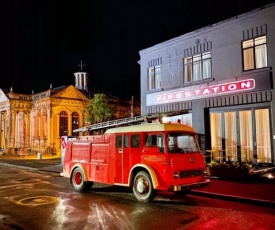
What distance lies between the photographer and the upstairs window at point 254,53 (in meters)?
14.4

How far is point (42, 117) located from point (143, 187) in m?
26.2

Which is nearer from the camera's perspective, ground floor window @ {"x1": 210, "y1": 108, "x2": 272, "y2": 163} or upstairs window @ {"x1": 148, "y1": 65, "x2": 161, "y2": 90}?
ground floor window @ {"x1": 210, "y1": 108, "x2": 272, "y2": 163}

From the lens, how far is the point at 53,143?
32.0 m

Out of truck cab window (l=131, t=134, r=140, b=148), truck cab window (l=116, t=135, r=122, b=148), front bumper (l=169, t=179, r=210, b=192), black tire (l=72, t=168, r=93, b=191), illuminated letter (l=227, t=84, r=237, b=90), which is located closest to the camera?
front bumper (l=169, t=179, r=210, b=192)

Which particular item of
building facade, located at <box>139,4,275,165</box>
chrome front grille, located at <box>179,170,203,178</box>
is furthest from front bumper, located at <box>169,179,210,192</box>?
building facade, located at <box>139,4,275,165</box>

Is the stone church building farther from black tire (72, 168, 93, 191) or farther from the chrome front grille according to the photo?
the chrome front grille


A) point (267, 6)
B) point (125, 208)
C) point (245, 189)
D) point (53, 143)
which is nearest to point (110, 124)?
point (125, 208)

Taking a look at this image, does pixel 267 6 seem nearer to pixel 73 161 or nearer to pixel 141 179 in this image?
pixel 141 179

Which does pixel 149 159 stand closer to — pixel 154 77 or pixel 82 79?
pixel 154 77

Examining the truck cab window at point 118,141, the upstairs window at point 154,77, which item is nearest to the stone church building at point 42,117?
the upstairs window at point 154,77

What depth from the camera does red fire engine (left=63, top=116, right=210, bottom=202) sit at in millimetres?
9180

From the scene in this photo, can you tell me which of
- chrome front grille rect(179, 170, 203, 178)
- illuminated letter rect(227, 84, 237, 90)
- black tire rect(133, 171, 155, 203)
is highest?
illuminated letter rect(227, 84, 237, 90)

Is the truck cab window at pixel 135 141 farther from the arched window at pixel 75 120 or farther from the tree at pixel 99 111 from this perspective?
the arched window at pixel 75 120

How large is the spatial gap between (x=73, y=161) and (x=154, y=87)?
362 inches
